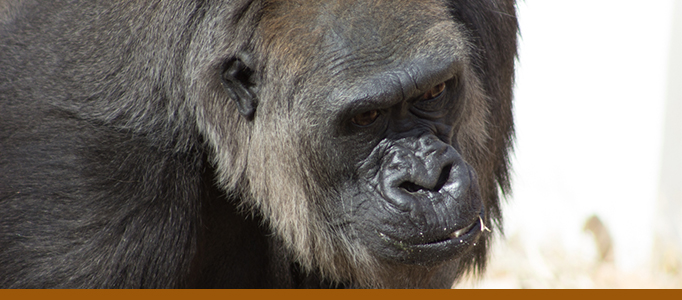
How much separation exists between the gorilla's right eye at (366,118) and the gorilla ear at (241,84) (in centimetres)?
Result: 59

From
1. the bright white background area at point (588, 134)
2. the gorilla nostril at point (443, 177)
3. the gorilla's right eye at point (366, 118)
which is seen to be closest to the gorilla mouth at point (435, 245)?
the gorilla nostril at point (443, 177)

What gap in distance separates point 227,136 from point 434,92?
3.79ft

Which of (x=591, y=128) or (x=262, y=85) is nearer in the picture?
(x=262, y=85)

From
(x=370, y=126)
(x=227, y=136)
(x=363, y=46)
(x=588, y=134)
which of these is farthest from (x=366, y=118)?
(x=588, y=134)

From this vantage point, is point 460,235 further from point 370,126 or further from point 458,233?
point 370,126

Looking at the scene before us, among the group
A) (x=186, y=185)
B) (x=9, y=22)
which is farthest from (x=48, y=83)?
(x=186, y=185)

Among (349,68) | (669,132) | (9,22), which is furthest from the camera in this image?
(669,132)

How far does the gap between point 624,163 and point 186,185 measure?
5.63m

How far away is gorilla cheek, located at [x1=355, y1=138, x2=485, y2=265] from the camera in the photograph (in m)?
3.65

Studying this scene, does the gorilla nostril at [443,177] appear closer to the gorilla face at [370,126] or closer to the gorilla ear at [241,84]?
the gorilla face at [370,126]

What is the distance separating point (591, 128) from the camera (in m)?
8.05

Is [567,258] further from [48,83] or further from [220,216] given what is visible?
[48,83]

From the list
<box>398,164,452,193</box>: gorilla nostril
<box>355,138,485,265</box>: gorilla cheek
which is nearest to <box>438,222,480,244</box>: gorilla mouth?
<box>355,138,485,265</box>: gorilla cheek

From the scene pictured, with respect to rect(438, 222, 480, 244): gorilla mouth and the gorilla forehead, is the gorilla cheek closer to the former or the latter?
rect(438, 222, 480, 244): gorilla mouth
